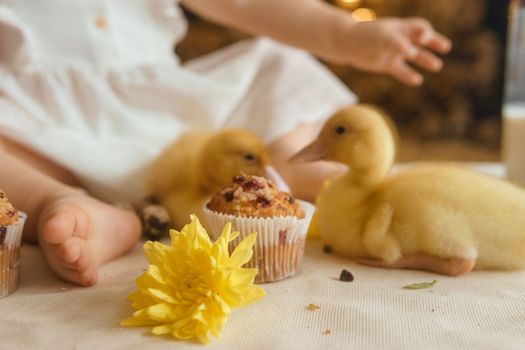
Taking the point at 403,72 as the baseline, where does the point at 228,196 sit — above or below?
below

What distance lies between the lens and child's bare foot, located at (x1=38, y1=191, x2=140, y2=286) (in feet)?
2.42

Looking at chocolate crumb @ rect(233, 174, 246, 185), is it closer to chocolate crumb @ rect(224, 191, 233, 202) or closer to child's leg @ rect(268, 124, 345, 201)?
chocolate crumb @ rect(224, 191, 233, 202)

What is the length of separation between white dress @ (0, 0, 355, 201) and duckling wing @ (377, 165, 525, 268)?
1.26ft

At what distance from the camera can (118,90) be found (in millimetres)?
1220

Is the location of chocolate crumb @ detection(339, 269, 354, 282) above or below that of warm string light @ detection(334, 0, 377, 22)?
below

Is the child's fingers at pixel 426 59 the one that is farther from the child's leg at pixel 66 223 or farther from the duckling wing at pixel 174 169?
the child's leg at pixel 66 223

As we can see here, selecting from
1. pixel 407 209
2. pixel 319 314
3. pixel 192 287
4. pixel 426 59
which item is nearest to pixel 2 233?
pixel 192 287

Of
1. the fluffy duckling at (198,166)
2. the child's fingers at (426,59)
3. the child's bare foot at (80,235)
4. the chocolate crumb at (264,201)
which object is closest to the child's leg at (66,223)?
the child's bare foot at (80,235)

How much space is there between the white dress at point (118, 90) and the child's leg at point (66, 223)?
0.12 metres

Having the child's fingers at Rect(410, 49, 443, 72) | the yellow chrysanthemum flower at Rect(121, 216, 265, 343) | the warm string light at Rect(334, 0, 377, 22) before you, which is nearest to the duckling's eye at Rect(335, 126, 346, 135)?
the yellow chrysanthemum flower at Rect(121, 216, 265, 343)

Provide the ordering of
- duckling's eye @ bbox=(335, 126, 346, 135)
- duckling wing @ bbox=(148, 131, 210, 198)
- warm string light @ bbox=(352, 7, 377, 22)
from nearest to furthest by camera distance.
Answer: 1. duckling's eye @ bbox=(335, 126, 346, 135)
2. duckling wing @ bbox=(148, 131, 210, 198)
3. warm string light @ bbox=(352, 7, 377, 22)

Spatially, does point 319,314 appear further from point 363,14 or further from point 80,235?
point 363,14

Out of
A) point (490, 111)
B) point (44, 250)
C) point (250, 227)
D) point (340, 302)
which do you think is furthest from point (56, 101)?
point (490, 111)

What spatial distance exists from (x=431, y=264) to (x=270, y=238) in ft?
0.73
